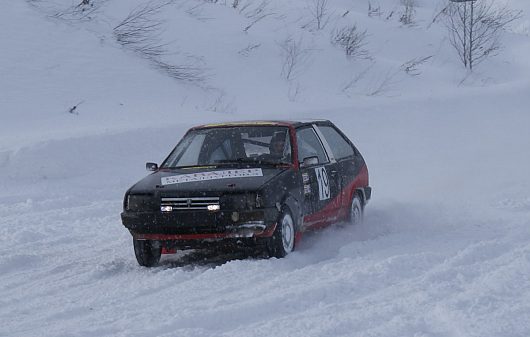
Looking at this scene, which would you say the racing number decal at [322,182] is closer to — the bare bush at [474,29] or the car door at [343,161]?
the car door at [343,161]

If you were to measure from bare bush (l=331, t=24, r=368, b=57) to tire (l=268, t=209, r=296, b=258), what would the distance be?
17.8m

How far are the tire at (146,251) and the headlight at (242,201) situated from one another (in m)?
0.79

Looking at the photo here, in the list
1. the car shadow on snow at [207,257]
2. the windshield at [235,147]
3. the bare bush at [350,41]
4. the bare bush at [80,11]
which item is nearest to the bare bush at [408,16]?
the bare bush at [350,41]

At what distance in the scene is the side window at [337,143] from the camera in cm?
962

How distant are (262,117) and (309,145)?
30.3 feet

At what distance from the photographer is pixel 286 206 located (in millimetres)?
7914

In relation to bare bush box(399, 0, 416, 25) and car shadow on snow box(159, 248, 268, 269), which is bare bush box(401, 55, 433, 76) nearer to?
bare bush box(399, 0, 416, 25)

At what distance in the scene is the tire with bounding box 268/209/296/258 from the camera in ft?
25.0

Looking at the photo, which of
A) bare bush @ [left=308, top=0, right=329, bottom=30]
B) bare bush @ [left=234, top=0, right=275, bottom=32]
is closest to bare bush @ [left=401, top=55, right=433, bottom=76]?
bare bush @ [left=308, top=0, right=329, bottom=30]

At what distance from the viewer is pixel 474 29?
3070 cm

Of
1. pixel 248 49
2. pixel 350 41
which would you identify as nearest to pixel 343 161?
pixel 248 49

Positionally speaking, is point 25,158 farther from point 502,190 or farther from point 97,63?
point 502,190

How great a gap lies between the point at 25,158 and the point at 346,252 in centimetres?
741

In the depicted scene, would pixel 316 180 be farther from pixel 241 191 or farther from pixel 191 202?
pixel 191 202
